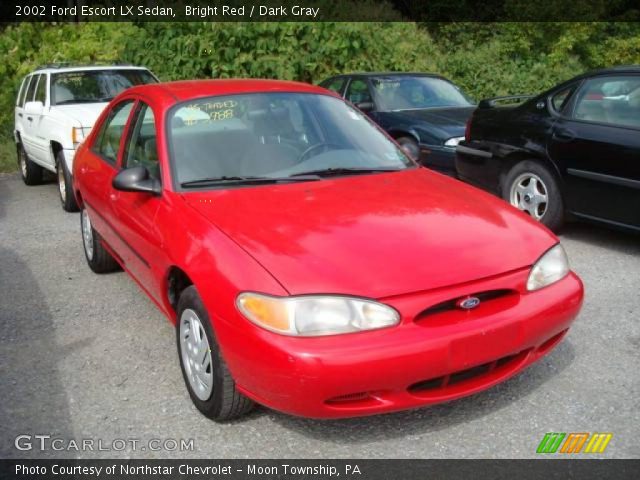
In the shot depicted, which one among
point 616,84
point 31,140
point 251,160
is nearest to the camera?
point 251,160

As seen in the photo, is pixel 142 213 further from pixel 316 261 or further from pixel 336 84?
pixel 336 84

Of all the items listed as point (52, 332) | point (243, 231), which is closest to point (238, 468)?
point (243, 231)

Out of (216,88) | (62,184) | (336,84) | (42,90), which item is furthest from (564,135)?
(42,90)

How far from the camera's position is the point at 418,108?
922 cm

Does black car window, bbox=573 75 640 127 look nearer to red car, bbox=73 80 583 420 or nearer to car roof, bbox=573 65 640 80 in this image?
car roof, bbox=573 65 640 80

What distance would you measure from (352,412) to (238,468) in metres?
0.56

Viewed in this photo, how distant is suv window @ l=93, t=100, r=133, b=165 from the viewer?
14.7ft

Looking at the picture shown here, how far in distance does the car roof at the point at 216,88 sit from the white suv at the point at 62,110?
335cm

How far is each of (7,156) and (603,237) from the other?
9592 millimetres

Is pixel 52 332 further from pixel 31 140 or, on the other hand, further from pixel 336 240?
pixel 31 140

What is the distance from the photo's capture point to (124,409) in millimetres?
3291

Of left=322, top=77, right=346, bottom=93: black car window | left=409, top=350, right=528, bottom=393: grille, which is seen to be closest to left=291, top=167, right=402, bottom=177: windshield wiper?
left=409, top=350, right=528, bottom=393: grille

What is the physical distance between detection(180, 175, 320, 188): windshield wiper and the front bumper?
1.08 m

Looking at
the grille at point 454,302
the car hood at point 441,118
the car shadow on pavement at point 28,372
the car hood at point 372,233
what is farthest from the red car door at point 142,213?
the car hood at point 441,118
